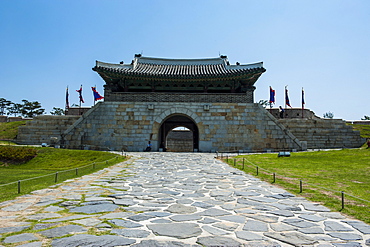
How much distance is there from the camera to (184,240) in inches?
141

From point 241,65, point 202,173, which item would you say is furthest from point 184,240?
point 241,65

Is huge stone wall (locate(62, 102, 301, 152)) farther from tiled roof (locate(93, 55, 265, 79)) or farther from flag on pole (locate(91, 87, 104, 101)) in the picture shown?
flag on pole (locate(91, 87, 104, 101))

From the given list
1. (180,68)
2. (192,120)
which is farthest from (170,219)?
(180,68)

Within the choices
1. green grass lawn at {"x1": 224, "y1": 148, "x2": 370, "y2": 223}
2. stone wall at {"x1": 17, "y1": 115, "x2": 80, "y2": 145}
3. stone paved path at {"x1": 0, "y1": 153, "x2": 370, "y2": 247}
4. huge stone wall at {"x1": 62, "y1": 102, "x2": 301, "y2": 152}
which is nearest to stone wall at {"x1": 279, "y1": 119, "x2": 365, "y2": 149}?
huge stone wall at {"x1": 62, "y1": 102, "x2": 301, "y2": 152}

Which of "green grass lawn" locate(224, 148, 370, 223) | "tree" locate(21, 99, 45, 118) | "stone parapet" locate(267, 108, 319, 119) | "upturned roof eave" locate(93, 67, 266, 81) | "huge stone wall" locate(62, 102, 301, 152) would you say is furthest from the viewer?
"tree" locate(21, 99, 45, 118)

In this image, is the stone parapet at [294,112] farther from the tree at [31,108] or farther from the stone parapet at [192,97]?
the tree at [31,108]

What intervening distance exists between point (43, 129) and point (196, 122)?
13.0 meters

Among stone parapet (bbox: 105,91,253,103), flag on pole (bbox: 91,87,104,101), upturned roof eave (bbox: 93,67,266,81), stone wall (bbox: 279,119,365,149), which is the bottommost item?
stone wall (bbox: 279,119,365,149)

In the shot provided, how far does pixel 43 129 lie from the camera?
72.2ft

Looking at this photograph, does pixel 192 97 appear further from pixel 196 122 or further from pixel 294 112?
pixel 294 112

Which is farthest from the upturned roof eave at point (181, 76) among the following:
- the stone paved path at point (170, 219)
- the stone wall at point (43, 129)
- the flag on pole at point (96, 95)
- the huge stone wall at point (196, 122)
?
the stone paved path at point (170, 219)

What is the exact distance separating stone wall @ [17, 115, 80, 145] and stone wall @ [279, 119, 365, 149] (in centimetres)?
1885

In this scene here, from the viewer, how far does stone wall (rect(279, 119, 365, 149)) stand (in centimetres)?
2191

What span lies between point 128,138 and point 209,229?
17.7m
